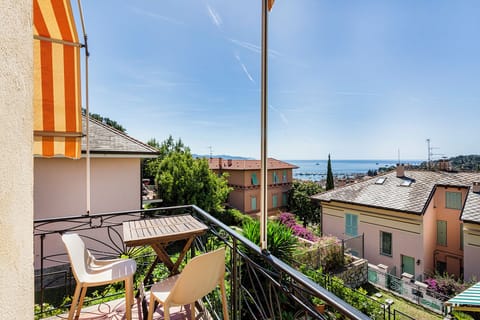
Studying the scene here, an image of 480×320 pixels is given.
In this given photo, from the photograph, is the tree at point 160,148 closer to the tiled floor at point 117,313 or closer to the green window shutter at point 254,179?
the green window shutter at point 254,179

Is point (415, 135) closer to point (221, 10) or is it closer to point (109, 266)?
point (221, 10)

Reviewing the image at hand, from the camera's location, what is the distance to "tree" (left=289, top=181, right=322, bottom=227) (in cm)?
2413

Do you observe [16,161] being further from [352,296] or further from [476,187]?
[476,187]

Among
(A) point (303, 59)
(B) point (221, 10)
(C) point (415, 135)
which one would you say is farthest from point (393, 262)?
(C) point (415, 135)

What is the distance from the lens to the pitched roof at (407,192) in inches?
494

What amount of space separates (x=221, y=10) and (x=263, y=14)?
576 centimetres

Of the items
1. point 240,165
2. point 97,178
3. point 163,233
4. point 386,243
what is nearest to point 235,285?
point 163,233

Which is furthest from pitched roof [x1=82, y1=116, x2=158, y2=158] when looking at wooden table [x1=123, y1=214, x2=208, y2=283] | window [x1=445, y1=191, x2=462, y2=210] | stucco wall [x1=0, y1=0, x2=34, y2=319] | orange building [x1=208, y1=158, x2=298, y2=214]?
orange building [x1=208, y1=158, x2=298, y2=214]

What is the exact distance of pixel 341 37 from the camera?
1107 centimetres

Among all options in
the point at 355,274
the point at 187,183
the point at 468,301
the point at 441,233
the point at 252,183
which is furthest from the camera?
the point at 252,183

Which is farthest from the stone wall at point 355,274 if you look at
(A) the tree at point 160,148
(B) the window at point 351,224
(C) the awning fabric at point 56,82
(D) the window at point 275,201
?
(A) the tree at point 160,148

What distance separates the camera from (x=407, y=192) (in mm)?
14273

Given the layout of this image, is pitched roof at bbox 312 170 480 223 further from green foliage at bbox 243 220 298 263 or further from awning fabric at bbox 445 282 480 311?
green foliage at bbox 243 220 298 263

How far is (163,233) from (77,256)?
2.87ft
